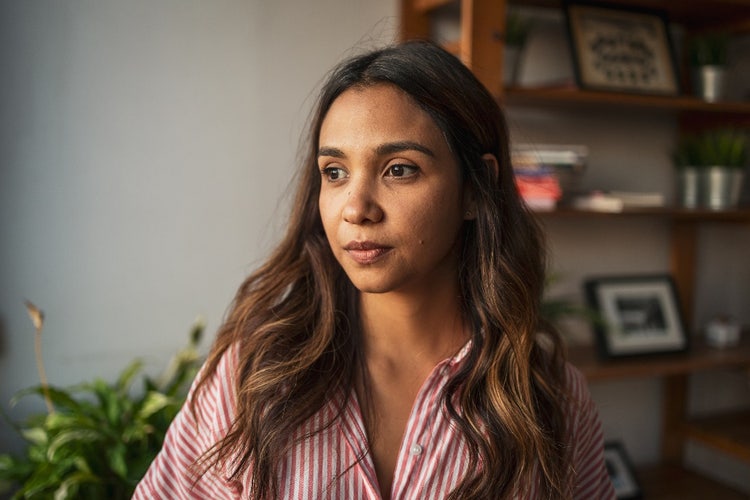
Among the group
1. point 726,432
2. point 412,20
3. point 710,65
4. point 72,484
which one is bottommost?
point 726,432

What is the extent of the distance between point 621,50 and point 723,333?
3.68 feet

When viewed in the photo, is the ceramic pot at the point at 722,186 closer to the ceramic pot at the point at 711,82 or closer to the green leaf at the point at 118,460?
the ceramic pot at the point at 711,82

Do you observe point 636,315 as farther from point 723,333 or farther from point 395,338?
point 395,338

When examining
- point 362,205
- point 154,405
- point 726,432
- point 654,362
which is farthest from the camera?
point 726,432

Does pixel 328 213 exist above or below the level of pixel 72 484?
above

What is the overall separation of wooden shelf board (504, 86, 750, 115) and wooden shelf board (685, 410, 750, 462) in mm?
1184

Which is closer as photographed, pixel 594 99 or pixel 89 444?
pixel 89 444

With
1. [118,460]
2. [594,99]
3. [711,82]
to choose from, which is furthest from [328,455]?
[711,82]

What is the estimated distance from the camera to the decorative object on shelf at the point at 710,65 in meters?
2.45

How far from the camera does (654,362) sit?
2.41 metres

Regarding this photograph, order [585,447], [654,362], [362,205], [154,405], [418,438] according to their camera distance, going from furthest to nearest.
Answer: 1. [654,362]
2. [154,405]
3. [585,447]
4. [418,438]
5. [362,205]

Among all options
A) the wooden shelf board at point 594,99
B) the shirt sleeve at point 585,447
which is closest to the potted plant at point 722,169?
the wooden shelf board at point 594,99

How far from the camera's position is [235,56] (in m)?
2.05

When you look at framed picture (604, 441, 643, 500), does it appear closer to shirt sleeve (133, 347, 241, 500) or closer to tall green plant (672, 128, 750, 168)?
tall green plant (672, 128, 750, 168)
